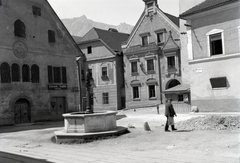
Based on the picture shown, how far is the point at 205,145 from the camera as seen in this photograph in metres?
9.62

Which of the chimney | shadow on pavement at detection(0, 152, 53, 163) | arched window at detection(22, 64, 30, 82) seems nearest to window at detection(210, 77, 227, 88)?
shadow on pavement at detection(0, 152, 53, 163)

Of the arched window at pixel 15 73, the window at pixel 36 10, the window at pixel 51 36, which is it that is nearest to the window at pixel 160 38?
the window at pixel 51 36

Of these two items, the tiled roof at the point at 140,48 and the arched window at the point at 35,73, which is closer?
the arched window at the point at 35,73

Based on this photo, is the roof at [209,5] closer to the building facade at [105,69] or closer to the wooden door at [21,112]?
the wooden door at [21,112]

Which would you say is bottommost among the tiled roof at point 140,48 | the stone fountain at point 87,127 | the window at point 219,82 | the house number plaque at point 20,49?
the stone fountain at point 87,127

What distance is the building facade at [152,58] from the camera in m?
36.4

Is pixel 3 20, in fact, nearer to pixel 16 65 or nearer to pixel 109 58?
pixel 16 65

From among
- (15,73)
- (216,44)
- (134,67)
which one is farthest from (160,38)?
(15,73)

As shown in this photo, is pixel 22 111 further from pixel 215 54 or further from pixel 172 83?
pixel 172 83

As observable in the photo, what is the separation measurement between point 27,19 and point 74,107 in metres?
10.5

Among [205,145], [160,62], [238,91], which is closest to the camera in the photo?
[205,145]

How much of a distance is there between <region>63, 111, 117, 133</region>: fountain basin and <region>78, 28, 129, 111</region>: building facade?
90.8ft

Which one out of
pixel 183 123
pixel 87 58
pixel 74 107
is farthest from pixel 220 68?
pixel 87 58

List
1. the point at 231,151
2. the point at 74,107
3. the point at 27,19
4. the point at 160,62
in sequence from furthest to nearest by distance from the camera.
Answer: the point at 160,62
the point at 74,107
the point at 27,19
the point at 231,151
